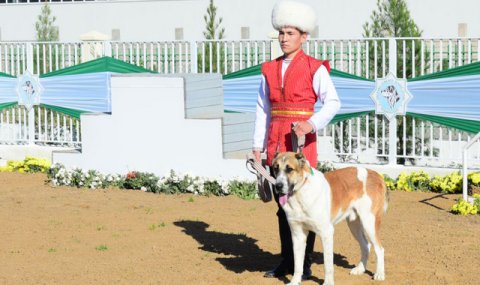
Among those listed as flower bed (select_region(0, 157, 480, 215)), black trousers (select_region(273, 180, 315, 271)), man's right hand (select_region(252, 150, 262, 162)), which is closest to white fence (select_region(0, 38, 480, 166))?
flower bed (select_region(0, 157, 480, 215))

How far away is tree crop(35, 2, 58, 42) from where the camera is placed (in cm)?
3344

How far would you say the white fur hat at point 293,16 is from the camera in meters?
8.92

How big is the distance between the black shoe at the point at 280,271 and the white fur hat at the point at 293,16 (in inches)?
79.8

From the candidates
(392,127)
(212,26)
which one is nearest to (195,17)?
(212,26)

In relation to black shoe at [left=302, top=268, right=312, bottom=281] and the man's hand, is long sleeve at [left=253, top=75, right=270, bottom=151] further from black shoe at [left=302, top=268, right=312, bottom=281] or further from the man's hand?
black shoe at [left=302, top=268, right=312, bottom=281]

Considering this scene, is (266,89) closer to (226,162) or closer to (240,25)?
(226,162)

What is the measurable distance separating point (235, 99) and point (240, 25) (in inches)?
636

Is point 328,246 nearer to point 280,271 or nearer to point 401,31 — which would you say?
point 280,271

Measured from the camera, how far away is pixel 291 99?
9086 mm

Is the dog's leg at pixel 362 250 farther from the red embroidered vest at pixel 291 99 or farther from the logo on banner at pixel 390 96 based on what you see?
the logo on banner at pixel 390 96

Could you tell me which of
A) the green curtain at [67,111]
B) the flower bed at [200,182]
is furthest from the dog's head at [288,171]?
the green curtain at [67,111]

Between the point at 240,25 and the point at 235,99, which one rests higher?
the point at 240,25

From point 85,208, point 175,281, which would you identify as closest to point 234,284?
point 175,281

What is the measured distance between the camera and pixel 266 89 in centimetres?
928
